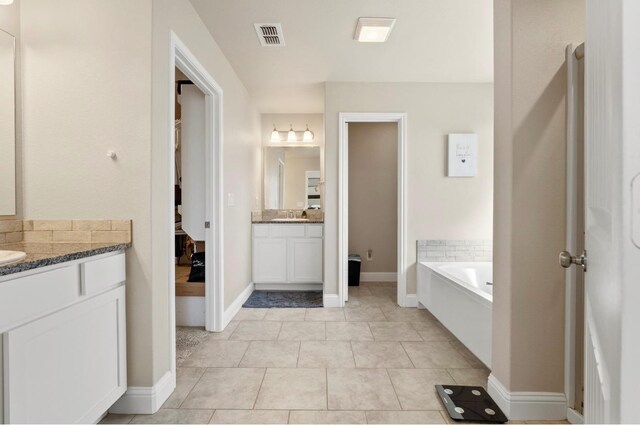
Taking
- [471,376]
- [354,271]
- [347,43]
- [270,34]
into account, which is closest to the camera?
[471,376]

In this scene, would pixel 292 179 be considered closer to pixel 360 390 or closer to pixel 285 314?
pixel 285 314

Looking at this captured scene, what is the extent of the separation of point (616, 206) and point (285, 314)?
3117mm

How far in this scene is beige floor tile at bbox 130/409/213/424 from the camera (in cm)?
167

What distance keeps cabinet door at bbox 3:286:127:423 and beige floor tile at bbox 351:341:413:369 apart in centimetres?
147

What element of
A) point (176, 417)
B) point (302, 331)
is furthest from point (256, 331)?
point (176, 417)

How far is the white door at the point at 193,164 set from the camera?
2.93 m

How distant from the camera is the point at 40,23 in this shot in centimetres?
176

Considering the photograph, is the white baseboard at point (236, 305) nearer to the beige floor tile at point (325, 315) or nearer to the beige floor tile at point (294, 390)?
the beige floor tile at point (325, 315)

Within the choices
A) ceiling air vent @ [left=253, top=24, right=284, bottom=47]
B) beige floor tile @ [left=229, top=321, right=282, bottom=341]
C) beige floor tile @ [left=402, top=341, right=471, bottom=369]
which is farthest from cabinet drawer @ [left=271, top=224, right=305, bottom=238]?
ceiling air vent @ [left=253, top=24, right=284, bottom=47]

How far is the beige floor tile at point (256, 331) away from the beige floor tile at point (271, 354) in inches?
4.2

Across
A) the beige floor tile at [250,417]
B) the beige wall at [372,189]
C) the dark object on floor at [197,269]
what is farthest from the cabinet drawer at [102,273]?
the beige wall at [372,189]

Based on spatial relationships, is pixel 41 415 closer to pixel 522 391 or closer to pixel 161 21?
A: pixel 161 21

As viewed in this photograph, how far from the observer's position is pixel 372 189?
197 inches

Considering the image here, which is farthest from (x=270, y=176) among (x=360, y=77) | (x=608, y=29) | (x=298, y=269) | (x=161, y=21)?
(x=608, y=29)
